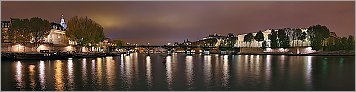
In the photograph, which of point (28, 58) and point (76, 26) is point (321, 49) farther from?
point (28, 58)

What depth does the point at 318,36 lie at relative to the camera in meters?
109

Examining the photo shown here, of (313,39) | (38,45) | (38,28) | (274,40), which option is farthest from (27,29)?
(313,39)

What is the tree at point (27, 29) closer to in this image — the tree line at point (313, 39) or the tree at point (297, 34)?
the tree line at point (313, 39)

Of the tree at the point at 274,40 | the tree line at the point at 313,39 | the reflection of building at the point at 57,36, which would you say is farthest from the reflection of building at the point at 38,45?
the tree line at the point at 313,39

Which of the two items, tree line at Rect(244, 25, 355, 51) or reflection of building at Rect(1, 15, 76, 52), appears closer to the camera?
reflection of building at Rect(1, 15, 76, 52)

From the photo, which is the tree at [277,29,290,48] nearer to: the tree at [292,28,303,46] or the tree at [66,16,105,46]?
the tree at [292,28,303,46]

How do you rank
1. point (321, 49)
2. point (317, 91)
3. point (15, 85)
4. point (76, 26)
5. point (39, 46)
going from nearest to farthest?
point (317, 91) < point (15, 85) < point (76, 26) < point (39, 46) < point (321, 49)

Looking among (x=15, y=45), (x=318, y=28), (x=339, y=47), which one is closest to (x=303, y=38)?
(x=318, y=28)

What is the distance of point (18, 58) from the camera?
59.5 metres

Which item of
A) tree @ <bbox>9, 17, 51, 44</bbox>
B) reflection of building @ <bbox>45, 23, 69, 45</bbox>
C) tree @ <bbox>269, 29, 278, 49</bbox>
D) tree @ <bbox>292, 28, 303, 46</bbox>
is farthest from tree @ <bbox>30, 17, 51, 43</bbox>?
tree @ <bbox>292, 28, 303, 46</bbox>

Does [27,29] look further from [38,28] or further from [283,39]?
[283,39]

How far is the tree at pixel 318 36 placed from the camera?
108 metres

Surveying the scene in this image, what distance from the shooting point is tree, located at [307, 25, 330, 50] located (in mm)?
108250

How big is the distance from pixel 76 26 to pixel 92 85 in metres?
66.2
